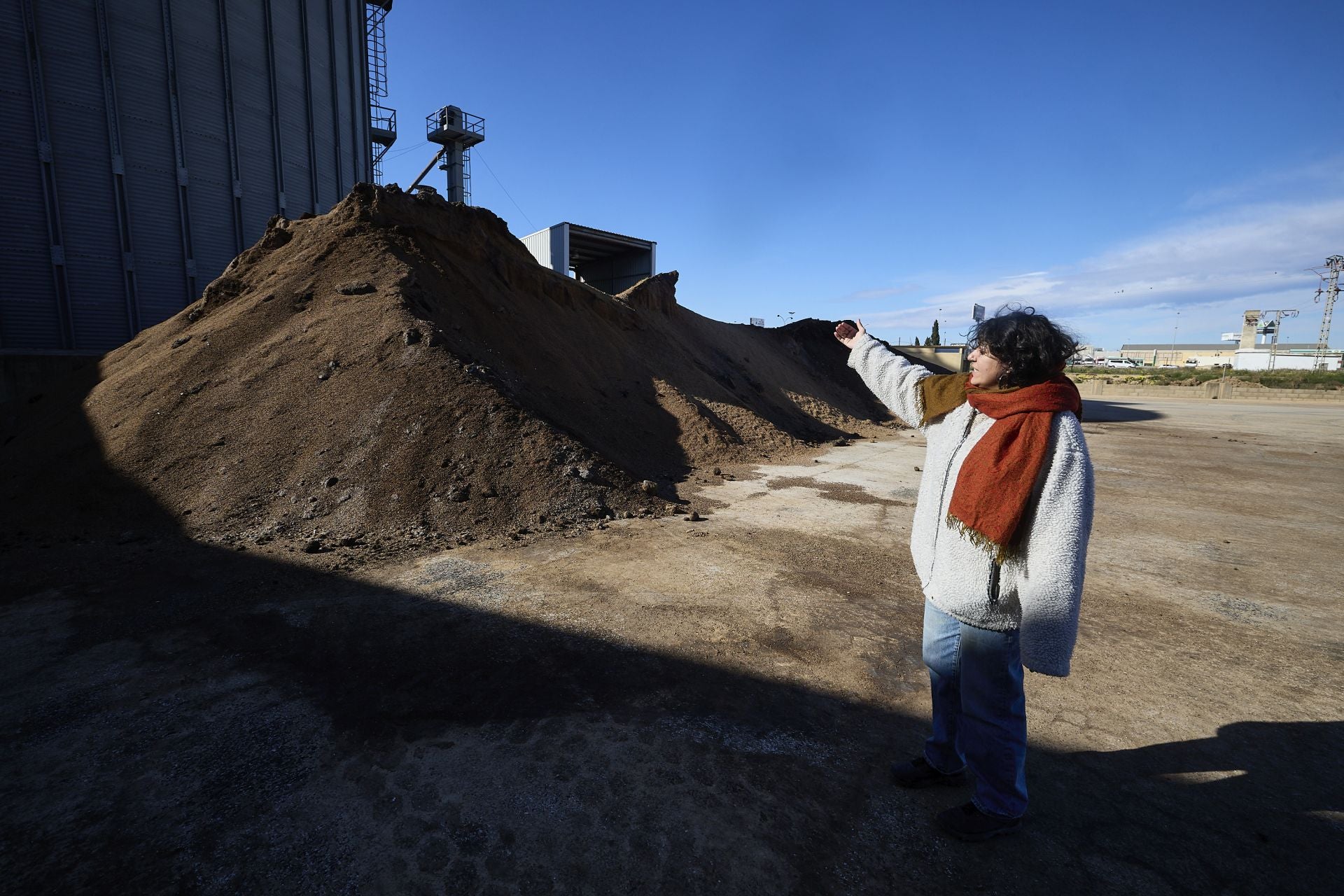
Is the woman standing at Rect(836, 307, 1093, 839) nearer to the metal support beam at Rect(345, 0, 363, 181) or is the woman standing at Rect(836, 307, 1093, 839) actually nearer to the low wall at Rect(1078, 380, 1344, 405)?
the metal support beam at Rect(345, 0, 363, 181)

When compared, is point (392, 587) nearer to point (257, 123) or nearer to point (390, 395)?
point (390, 395)

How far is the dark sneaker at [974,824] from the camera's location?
226 centimetres

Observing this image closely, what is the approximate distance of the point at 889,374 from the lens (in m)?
2.75

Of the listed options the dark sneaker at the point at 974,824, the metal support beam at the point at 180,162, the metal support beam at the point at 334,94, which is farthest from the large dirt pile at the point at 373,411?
the metal support beam at the point at 334,94

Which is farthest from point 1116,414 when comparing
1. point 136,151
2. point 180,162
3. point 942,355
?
point 136,151

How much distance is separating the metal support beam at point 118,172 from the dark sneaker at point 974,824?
21177 mm

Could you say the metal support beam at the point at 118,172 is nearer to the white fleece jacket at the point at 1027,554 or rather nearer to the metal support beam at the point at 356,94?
the metal support beam at the point at 356,94

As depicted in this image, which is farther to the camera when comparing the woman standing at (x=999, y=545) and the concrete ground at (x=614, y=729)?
the concrete ground at (x=614, y=729)

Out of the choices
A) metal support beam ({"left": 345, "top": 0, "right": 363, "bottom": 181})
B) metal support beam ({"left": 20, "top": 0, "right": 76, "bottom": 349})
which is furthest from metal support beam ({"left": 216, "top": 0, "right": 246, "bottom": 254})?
metal support beam ({"left": 345, "top": 0, "right": 363, "bottom": 181})

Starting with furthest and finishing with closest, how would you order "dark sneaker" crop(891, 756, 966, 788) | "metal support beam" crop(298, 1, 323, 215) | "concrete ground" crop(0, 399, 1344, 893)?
"metal support beam" crop(298, 1, 323, 215), "dark sneaker" crop(891, 756, 966, 788), "concrete ground" crop(0, 399, 1344, 893)

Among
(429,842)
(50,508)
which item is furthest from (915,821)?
(50,508)

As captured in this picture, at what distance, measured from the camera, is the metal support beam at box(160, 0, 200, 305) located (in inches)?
642

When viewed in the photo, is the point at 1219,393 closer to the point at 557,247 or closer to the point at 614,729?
the point at 557,247

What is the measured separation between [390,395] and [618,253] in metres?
18.5
